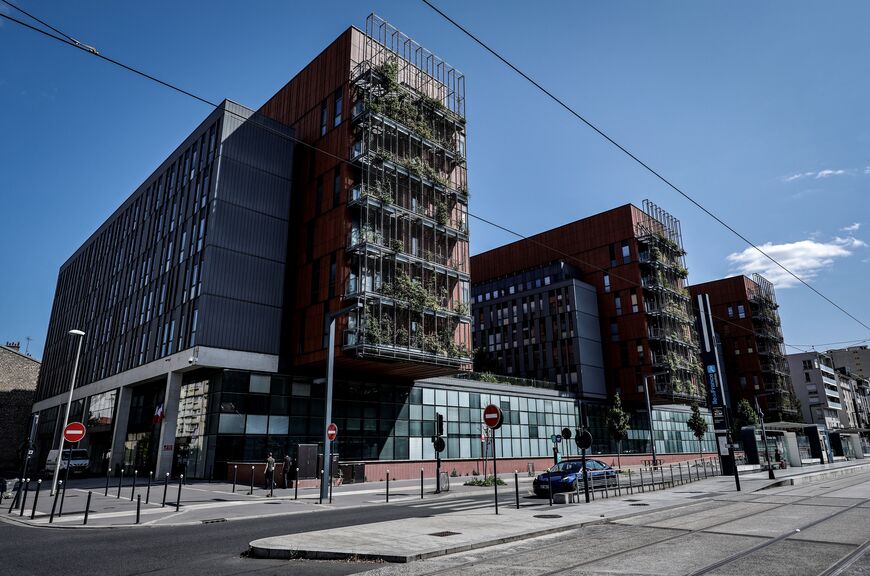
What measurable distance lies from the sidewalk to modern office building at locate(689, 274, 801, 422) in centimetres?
8146

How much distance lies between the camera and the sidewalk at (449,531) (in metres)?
10.4

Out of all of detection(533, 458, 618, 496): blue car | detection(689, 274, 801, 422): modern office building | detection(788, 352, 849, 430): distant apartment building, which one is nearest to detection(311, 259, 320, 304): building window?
detection(533, 458, 618, 496): blue car

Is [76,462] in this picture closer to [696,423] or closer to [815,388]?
[696,423]

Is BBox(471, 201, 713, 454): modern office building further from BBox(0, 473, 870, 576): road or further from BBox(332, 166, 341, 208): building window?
BBox(0, 473, 870, 576): road

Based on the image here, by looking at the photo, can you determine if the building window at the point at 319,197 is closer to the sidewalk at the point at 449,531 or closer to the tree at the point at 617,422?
the sidewalk at the point at 449,531

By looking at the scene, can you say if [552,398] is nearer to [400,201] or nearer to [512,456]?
[512,456]

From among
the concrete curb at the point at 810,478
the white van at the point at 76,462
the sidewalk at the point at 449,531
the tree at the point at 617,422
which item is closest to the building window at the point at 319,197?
the white van at the point at 76,462

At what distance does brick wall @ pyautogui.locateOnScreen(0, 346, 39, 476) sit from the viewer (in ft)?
226

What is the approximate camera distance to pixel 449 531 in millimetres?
12781

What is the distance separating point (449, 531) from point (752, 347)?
95.5 m

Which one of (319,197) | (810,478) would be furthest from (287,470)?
(810,478)

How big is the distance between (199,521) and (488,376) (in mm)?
34730

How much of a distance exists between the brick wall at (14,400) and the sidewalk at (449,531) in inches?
2971

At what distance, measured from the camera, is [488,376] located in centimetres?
4891
